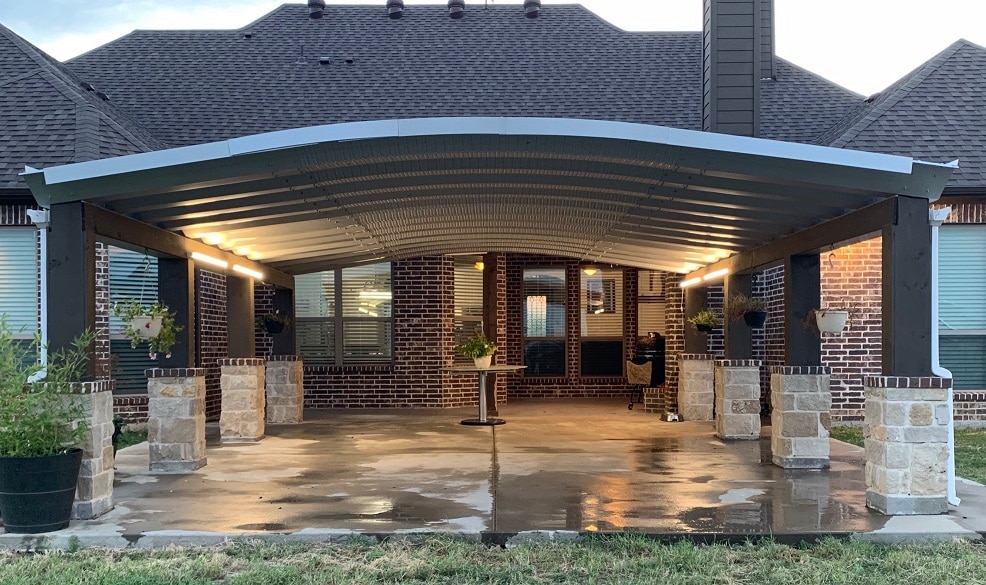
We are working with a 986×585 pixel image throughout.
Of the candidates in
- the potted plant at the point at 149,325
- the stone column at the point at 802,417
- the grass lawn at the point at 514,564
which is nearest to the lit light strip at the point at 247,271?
the potted plant at the point at 149,325

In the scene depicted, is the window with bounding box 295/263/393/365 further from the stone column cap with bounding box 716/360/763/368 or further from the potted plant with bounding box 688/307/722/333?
the stone column cap with bounding box 716/360/763/368

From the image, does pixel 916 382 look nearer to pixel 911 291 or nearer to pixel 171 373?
pixel 911 291

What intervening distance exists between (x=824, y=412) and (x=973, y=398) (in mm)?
4164

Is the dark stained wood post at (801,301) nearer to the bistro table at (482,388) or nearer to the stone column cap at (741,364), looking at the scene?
the stone column cap at (741,364)

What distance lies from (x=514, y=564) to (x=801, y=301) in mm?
4841

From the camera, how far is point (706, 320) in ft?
40.0

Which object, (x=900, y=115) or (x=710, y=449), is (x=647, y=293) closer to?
(x=900, y=115)

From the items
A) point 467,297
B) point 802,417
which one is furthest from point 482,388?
point 802,417

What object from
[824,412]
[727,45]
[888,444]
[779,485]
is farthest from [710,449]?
[727,45]

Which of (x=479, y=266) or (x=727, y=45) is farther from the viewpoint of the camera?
(x=479, y=266)

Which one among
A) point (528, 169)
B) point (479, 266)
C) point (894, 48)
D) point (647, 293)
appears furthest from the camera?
point (894, 48)

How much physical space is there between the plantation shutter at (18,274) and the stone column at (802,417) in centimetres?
846

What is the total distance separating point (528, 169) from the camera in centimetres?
767

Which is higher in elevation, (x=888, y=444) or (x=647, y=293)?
(x=647, y=293)
